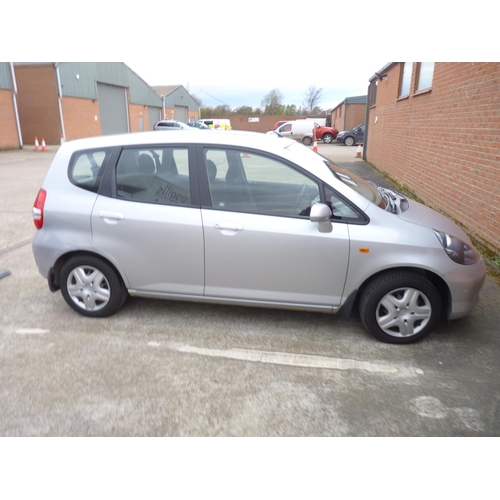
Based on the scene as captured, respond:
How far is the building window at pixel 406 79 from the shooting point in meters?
11.1

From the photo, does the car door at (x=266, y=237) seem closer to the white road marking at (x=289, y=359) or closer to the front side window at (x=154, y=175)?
the front side window at (x=154, y=175)

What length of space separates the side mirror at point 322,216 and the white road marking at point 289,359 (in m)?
1.02

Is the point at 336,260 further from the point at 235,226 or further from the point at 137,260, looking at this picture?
the point at 137,260

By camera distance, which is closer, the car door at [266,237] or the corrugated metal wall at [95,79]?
the car door at [266,237]

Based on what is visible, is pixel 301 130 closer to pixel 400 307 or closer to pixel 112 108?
pixel 112 108

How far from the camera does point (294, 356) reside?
3.34m

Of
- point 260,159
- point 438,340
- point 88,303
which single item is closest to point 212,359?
point 88,303

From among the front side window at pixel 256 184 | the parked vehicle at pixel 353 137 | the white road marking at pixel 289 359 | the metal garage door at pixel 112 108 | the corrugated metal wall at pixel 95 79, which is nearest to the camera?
the white road marking at pixel 289 359

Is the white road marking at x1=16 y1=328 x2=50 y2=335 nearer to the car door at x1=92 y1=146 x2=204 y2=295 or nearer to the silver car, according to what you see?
the silver car

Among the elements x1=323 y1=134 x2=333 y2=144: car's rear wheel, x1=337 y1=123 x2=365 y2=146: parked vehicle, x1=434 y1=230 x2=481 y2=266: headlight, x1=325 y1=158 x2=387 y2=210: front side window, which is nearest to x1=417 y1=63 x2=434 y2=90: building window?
x1=325 y1=158 x2=387 y2=210: front side window

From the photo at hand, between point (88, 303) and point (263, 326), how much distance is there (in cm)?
164

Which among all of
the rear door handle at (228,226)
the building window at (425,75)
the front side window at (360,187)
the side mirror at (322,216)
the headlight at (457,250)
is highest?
Result: the building window at (425,75)

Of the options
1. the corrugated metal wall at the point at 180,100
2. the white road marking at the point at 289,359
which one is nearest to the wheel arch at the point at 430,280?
the white road marking at the point at 289,359

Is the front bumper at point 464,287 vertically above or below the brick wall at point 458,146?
below
